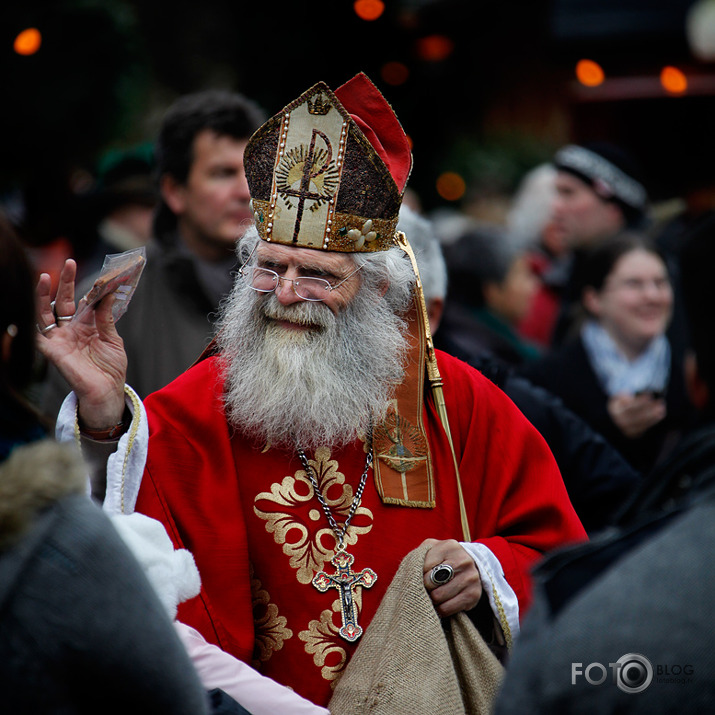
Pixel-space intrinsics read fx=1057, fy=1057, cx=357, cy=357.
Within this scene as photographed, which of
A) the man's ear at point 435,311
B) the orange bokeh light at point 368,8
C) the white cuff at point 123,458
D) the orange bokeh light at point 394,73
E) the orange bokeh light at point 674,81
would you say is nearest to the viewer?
the white cuff at point 123,458

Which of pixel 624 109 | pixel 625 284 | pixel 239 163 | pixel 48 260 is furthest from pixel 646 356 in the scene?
pixel 624 109

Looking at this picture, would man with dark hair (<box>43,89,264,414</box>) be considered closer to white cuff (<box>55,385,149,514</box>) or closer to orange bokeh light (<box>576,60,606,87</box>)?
white cuff (<box>55,385,149,514</box>)

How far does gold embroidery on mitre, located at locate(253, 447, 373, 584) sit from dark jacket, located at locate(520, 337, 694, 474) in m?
1.79

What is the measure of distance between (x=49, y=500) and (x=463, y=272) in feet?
17.1

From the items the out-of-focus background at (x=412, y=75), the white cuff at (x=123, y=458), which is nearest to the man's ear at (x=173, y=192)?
the out-of-focus background at (x=412, y=75)

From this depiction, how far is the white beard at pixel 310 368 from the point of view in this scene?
3.36m

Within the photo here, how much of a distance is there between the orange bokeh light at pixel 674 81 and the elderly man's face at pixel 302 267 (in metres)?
9.14

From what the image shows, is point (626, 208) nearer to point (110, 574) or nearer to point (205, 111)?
point (205, 111)

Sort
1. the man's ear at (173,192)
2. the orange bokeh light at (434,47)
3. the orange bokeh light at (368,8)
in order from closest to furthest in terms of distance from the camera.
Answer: the man's ear at (173,192), the orange bokeh light at (368,8), the orange bokeh light at (434,47)

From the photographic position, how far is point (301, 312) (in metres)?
3.41

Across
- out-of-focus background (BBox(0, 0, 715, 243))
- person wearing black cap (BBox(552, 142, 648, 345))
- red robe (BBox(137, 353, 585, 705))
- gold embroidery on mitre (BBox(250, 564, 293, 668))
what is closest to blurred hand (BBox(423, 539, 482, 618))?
red robe (BBox(137, 353, 585, 705))

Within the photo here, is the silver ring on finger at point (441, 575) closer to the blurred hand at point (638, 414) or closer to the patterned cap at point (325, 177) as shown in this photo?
the patterned cap at point (325, 177)

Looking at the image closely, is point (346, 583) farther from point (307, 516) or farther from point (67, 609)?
point (67, 609)

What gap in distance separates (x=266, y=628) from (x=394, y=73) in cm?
927
